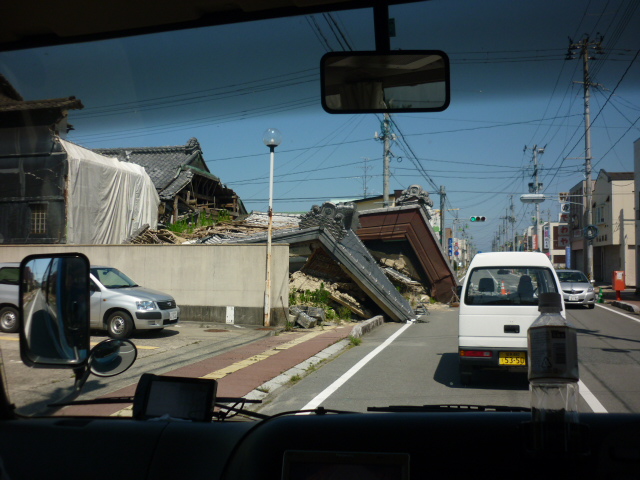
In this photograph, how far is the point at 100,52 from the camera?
336 cm

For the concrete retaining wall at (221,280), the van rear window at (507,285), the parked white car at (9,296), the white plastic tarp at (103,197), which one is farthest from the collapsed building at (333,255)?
the parked white car at (9,296)

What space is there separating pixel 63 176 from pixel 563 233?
4949cm

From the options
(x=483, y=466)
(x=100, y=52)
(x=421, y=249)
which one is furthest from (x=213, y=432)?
(x=421, y=249)

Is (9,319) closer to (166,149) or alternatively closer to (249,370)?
(166,149)

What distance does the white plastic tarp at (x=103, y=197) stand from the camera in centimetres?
334

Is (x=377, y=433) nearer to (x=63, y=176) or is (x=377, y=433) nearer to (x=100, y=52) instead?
(x=63, y=176)

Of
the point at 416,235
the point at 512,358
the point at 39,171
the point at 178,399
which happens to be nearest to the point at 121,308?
the point at 39,171

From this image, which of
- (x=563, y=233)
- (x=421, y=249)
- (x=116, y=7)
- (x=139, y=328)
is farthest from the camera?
(x=563, y=233)

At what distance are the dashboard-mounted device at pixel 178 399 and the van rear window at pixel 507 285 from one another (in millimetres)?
3442

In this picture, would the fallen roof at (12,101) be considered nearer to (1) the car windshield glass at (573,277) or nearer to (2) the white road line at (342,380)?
(2) the white road line at (342,380)

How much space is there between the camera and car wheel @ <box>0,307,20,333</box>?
2.65m

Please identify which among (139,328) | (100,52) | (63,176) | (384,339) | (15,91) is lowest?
(384,339)

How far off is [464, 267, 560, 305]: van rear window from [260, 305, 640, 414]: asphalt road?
723 millimetres

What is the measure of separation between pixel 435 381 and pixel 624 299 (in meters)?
19.1
